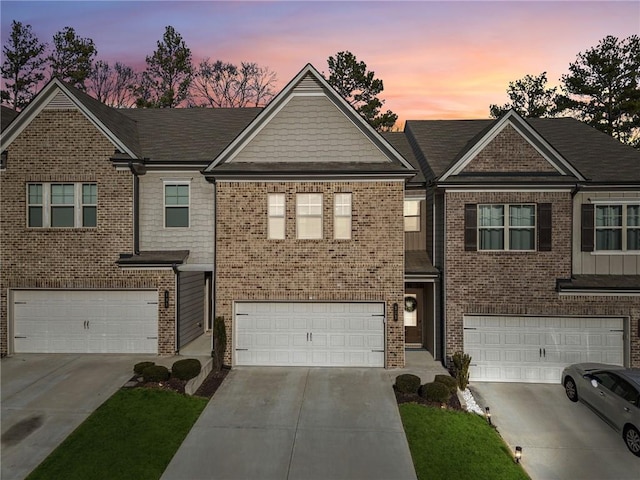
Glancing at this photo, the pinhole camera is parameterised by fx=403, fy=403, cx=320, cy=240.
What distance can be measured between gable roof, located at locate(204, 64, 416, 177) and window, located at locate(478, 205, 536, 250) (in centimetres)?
313

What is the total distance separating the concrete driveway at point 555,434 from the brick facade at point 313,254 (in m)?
3.51

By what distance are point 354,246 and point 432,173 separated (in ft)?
13.8

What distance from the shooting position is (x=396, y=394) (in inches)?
466

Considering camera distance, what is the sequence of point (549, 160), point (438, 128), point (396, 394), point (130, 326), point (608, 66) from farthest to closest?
1. point (608, 66)
2. point (438, 128)
3. point (130, 326)
4. point (549, 160)
5. point (396, 394)

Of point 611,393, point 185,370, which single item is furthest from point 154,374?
point 611,393

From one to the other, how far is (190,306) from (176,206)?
166 inches

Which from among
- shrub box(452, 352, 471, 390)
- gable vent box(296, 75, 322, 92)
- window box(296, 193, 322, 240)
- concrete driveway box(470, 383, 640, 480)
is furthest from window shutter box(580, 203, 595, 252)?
gable vent box(296, 75, 322, 92)

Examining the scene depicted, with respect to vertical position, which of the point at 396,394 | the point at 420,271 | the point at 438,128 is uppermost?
the point at 438,128

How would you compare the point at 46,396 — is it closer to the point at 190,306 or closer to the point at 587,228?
the point at 190,306

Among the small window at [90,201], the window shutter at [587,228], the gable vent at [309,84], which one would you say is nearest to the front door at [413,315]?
the window shutter at [587,228]

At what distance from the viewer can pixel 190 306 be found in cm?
1673

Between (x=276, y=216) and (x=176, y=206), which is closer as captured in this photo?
(x=276, y=216)

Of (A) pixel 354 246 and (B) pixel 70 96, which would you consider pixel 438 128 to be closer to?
(A) pixel 354 246

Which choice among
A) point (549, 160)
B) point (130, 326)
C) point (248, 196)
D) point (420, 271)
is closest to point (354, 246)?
point (420, 271)
